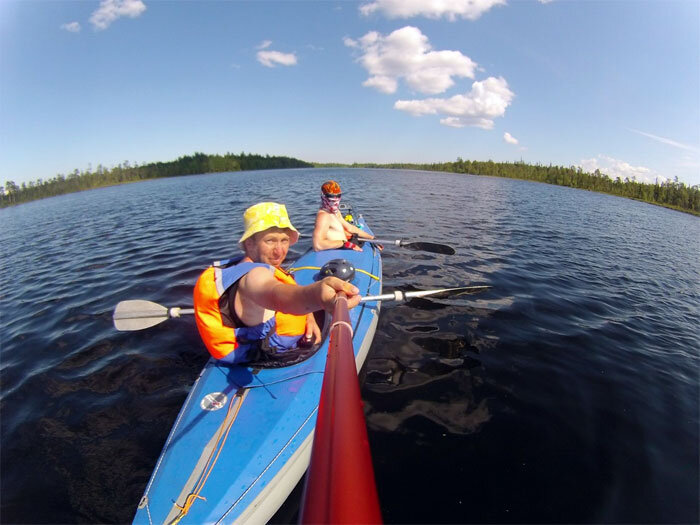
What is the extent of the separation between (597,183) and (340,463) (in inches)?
3011

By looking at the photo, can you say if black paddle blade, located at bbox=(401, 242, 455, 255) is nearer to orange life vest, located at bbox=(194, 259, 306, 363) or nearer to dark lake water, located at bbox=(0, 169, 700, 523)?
dark lake water, located at bbox=(0, 169, 700, 523)

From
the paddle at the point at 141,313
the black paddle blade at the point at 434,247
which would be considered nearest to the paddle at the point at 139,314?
the paddle at the point at 141,313

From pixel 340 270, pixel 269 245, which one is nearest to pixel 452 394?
pixel 340 270

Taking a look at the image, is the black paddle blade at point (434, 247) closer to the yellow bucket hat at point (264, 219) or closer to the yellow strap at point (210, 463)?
the yellow bucket hat at point (264, 219)

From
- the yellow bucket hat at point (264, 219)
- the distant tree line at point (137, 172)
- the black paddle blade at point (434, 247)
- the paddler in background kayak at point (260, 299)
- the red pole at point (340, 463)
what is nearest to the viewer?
the red pole at point (340, 463)

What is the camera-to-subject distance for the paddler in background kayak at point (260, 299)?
81.6 inches

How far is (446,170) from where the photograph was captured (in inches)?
4341

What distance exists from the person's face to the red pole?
6.01 feet

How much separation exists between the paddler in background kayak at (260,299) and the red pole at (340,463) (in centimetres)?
83

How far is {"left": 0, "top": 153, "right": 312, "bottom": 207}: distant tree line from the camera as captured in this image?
6162cm

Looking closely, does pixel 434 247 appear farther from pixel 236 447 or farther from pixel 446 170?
pixel 446 170

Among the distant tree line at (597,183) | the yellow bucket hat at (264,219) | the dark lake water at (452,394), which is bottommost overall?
the dark lake water at (452,394)

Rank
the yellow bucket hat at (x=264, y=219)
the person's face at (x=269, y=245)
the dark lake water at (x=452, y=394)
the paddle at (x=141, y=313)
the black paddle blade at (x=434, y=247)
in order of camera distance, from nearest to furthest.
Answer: the yellow bucket hat at (x=264, y=219) < the person's face at (x=269, y=245) < the dark lake water at (x=452, y=394) < the paddle at (x=141, y=313) < the black paddle blade at (x=434, y=247)

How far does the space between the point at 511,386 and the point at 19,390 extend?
7.54 metres
